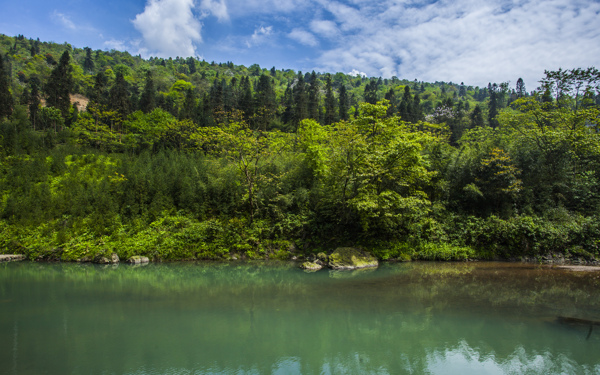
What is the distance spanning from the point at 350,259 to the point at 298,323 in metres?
8.36

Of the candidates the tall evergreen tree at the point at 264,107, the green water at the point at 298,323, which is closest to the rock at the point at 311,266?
the green water at the point at 298,323

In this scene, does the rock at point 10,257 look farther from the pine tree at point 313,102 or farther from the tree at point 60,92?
the pine tree at point 313,102

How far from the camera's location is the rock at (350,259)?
1659 centimetres

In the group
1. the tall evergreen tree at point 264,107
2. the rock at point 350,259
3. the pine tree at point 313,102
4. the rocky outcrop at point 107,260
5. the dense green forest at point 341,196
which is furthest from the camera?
the pine tree at point 313,102

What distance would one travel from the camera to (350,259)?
55.6ft

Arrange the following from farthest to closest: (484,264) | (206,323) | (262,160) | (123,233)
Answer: (262,160) < (123,233) < (484,264) < (206,323)

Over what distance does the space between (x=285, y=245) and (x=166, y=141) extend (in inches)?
725

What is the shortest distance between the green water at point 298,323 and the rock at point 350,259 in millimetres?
1722

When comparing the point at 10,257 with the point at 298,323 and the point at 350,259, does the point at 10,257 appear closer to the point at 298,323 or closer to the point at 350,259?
the point at 298,323

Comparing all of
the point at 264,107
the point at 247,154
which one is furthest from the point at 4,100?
the point at 247,154

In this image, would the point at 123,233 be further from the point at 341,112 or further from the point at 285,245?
the point at 341,112

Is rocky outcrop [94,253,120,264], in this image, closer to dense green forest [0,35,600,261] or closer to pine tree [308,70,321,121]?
dense green forest [0,35,600,261]

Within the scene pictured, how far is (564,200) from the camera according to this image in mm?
19484

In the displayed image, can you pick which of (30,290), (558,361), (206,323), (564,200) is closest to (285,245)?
(206,323)
